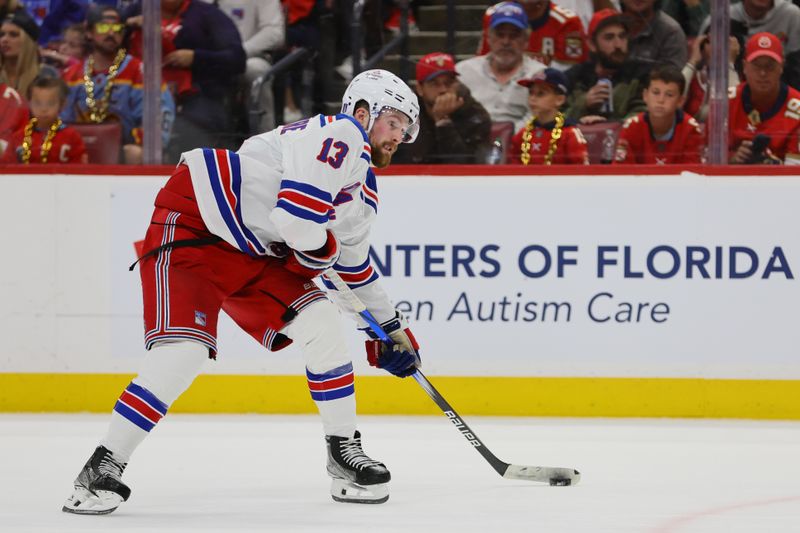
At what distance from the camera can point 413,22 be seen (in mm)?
4840

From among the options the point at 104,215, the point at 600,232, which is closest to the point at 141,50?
the point at 104,215

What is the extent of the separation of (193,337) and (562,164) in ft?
7.08

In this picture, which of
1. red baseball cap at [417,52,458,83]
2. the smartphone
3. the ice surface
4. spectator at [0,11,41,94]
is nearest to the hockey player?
the ice surface

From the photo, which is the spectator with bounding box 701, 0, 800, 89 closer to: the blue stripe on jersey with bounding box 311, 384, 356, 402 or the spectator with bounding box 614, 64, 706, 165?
the spectator with bounding box 614, 64, 706, 165

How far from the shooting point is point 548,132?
4887 mm

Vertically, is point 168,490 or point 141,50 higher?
point 141,50

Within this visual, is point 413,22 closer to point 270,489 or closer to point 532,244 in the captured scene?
point 532,244

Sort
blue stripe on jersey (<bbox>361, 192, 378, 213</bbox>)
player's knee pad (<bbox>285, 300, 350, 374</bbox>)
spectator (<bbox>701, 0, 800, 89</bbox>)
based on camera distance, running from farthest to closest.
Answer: spectator (<bbox>701, 0, 800, 89</bbox>), blue stripe on jersey (<bbox>361, 192, 378, 213</bbox>), player's knee pad (<bbox>285, 300, 350, 374</bbox>)

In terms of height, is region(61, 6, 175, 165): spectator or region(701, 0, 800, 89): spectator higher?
region(701, 0, 800, 89): spectator

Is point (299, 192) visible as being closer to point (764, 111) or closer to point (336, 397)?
point (336, 397)

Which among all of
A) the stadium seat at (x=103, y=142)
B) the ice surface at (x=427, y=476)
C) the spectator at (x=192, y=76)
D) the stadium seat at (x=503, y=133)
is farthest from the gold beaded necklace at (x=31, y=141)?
the stadium seat at (x=503, y=133)

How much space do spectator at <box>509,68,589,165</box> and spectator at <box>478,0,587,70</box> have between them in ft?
0.19

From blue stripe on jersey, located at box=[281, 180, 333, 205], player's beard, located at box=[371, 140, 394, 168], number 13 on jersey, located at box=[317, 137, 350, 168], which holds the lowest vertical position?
blue stripe on jersey, located at box=[281, 180, 333, 205]

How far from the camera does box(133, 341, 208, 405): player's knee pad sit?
120 inches
